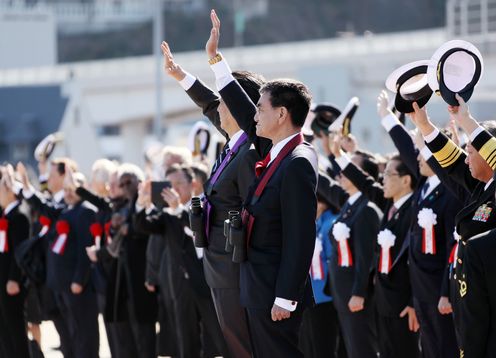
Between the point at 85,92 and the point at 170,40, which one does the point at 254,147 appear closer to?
the point at 85,92

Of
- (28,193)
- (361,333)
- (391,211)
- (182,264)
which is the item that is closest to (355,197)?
(391,211)

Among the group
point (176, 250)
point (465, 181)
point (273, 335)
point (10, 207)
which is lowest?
point (176, 250)

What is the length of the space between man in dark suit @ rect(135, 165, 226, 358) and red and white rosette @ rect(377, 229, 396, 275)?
4.77 ft

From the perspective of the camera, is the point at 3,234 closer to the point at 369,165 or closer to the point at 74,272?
the point at 74,272

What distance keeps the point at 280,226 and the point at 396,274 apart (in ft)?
6.90

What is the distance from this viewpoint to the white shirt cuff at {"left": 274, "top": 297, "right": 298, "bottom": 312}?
6.01m

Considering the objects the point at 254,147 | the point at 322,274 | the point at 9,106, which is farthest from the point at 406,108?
the point at 9,106

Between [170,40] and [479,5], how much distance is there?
57713 millimetres

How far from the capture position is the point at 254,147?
6.75 meters

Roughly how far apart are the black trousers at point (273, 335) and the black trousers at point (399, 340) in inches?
80.7

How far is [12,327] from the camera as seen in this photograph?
32.3 feet

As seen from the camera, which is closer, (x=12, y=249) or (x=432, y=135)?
(x=432, y=135)

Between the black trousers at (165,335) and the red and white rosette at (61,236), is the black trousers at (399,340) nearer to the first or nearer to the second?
the black trousers at (165,335)

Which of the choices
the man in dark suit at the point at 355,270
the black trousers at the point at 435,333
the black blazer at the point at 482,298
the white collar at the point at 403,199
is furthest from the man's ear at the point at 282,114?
the man in dark suit at the point at 355,270
